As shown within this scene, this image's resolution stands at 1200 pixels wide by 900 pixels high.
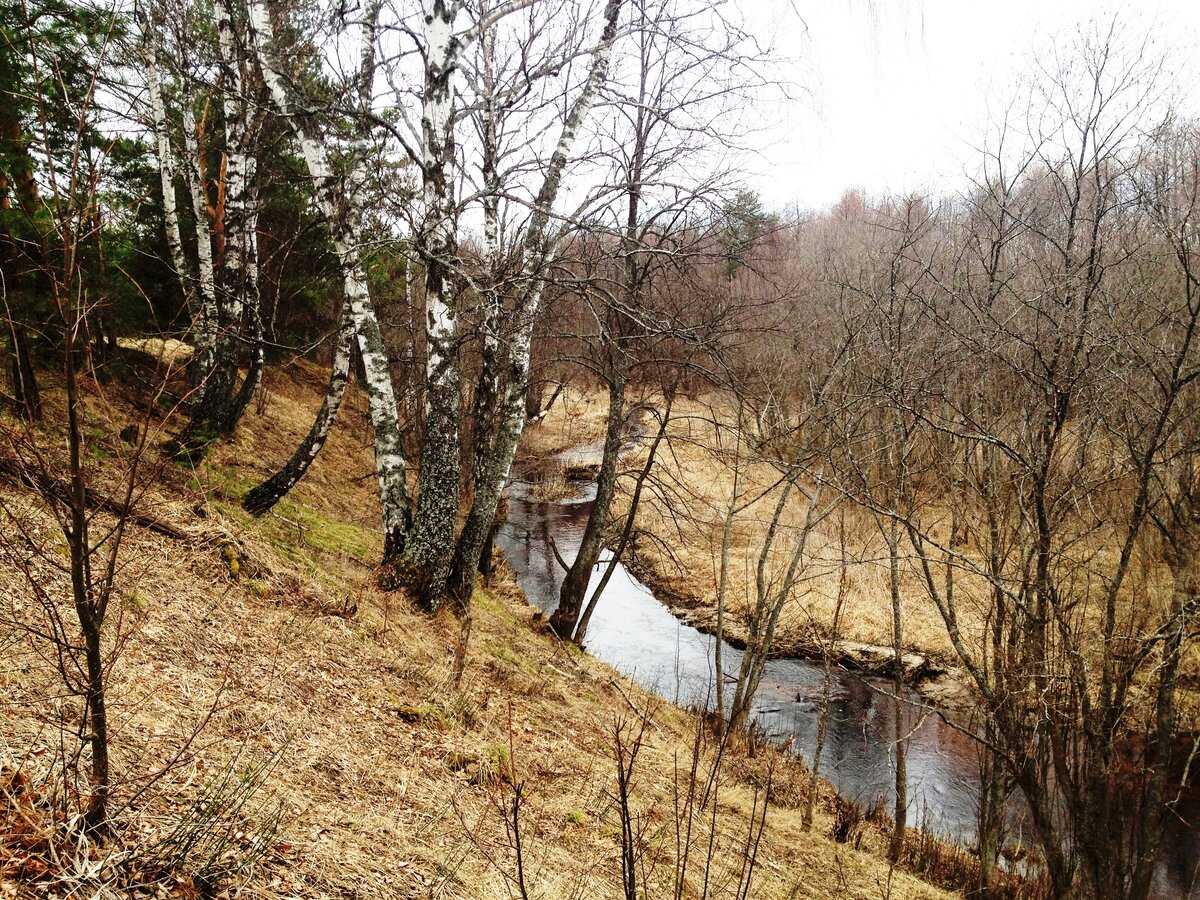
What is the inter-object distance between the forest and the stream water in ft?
0.30

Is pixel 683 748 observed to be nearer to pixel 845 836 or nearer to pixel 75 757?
pixel 845 836

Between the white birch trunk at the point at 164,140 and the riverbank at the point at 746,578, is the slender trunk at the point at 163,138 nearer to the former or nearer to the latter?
the white birch trunk at the point at 164,140

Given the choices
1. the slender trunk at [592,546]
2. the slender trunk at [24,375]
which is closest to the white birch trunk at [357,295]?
the slender trunk at [24,375]

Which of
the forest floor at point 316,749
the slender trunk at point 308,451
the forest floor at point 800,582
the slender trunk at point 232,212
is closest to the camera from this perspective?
the forest floor at point 316,749

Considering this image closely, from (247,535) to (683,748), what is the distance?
15.4 feet

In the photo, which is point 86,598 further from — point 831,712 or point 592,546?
point 831,712

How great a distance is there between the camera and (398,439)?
283 inches

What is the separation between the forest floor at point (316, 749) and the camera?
8.26 ft

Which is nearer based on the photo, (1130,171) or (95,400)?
(1130,171)

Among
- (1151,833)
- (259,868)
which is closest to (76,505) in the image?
(259,868)

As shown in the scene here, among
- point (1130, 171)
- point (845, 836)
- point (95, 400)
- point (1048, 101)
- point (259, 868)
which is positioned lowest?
point (845, 836)

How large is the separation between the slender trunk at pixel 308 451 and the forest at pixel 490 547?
0.21ft

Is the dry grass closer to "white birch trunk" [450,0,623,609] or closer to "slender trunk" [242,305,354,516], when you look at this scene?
"white birch trunk" [450,0,623,609]

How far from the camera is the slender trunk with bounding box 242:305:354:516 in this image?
7.70m
